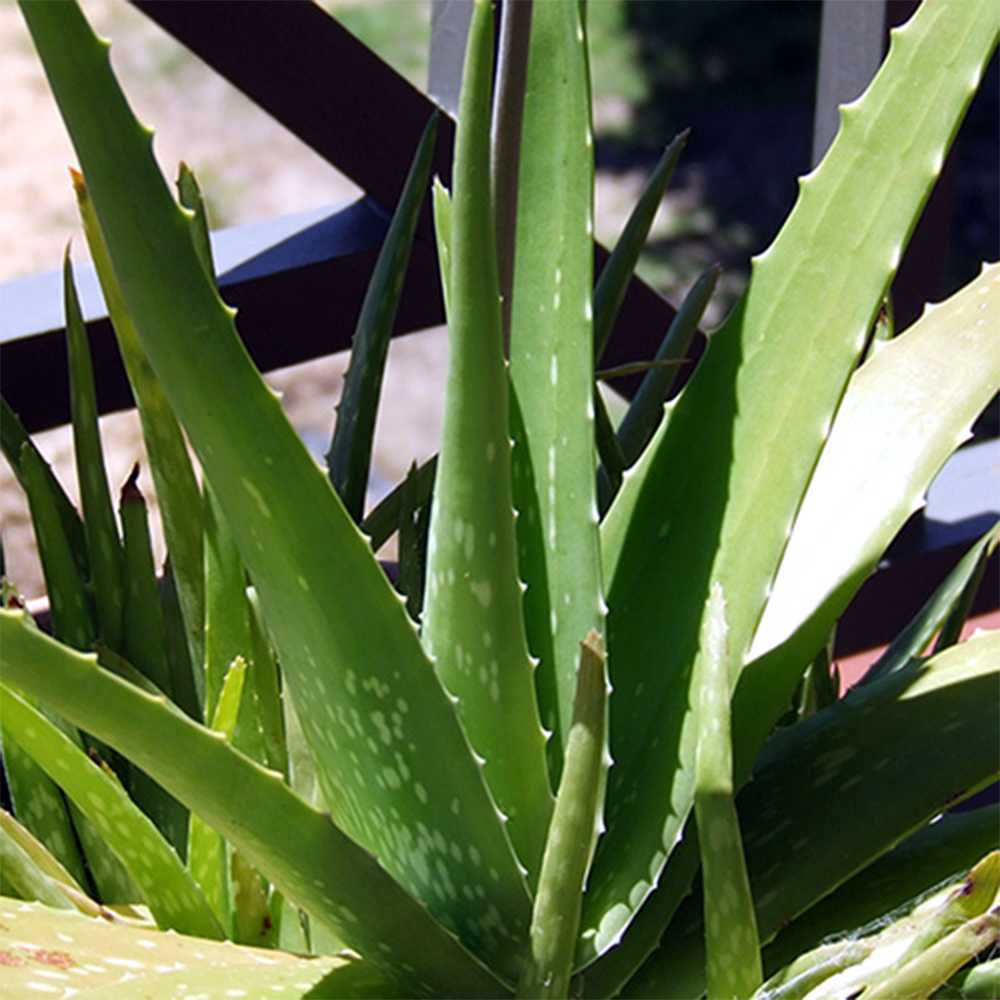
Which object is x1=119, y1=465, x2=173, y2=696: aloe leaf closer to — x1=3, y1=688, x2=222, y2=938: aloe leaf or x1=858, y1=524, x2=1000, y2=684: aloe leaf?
x1=3, y1=688, x2=222, y2=938: aloe leaf

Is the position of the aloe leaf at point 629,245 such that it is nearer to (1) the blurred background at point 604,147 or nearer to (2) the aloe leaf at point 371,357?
(2) the aloe leaf at point 371,357

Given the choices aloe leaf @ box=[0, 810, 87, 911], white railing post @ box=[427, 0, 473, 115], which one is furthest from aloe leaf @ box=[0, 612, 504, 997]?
white railing post @ box=[427, 0, 473, 115]

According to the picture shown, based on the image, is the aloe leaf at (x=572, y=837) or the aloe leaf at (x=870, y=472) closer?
the aloe leaf at (x=572, y=837)

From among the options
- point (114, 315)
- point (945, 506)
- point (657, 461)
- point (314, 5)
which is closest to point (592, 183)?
point (657, 461)

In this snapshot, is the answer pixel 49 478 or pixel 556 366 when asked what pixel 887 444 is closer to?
pixel 556 366

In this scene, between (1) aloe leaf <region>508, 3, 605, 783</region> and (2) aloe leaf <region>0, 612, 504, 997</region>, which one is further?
(1) aloe leaf <region>508, 3, 605, 783</region>

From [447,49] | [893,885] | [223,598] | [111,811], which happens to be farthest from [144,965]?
[447,49]

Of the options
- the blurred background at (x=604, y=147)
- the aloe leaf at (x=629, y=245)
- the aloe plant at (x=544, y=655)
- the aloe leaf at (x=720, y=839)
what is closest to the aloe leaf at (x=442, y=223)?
the aloe plant at (x=544, y=655)
